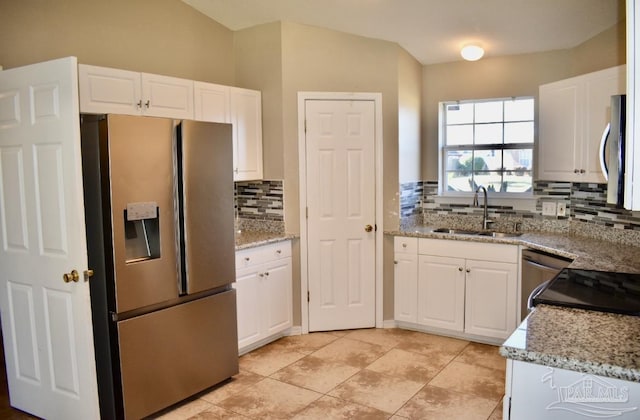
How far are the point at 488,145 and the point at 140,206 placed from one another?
3.11 metres

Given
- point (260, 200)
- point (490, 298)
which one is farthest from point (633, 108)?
point (260, 200)

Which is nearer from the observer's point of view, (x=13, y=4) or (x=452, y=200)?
(x=13, y=4)

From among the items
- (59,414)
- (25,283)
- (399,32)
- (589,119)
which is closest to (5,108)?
(25,283)

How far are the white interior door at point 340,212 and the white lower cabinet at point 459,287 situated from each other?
31cm

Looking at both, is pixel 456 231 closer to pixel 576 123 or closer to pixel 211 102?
pixel 576 123

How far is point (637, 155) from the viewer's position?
1.29 m

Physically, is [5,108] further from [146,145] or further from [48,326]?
[48,326]

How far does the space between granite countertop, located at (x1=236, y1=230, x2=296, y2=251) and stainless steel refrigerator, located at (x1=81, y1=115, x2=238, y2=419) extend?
0.41 m

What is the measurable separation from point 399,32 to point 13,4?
2624 millimetres

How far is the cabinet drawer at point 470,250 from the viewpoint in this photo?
12.2 ft

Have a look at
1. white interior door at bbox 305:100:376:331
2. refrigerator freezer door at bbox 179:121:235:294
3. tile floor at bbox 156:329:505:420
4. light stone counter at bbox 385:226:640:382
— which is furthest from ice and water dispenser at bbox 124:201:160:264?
light stone counter at bbox 385:226:640:382

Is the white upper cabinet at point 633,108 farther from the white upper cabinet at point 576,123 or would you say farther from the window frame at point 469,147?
the window frame at point 469,147

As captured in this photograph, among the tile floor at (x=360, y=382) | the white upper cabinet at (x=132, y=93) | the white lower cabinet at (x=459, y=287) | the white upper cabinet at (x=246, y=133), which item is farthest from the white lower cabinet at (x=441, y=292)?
the white upper cabinet at (x=132, y=93)

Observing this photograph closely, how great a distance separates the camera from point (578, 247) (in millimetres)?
3314
